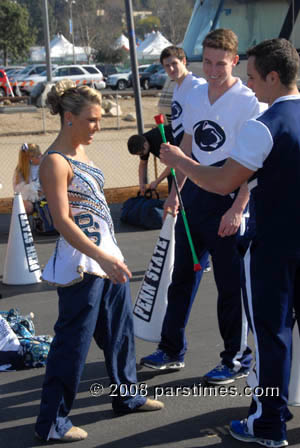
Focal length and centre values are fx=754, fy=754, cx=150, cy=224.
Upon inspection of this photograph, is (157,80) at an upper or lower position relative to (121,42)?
lower

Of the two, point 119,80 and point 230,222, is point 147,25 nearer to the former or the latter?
point 119,80

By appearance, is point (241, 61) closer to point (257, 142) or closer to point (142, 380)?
point (142, 380)

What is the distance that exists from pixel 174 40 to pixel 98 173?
72769 mm

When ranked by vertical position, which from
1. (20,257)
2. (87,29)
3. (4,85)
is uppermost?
(87,29)

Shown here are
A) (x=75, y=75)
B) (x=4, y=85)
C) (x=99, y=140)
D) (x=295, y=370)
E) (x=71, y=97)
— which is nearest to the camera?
(x=71, y=97)

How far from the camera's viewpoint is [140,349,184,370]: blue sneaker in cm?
476

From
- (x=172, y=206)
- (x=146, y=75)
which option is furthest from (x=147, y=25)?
(x=172, y=206)

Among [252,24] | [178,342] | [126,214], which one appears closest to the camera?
[178,342]

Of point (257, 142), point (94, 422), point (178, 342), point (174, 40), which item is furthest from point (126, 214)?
point (174, 40)

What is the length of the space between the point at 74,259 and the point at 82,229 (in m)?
0.15

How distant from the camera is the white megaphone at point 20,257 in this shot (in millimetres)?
7059

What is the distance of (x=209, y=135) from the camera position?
4492 mm

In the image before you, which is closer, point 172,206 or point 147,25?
point 172,206

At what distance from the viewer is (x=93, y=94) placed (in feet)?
12.2
